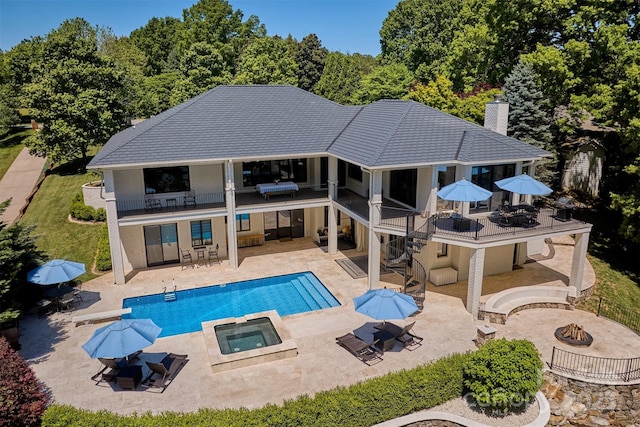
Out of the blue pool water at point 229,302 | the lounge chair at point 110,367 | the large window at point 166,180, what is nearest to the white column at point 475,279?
the blue pool water at point 229,302

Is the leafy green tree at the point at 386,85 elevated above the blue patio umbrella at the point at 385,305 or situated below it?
above

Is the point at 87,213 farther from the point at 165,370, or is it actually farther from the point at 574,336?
Answer: the point at 574,336

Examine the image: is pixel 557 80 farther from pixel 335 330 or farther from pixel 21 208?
pixel 21 208

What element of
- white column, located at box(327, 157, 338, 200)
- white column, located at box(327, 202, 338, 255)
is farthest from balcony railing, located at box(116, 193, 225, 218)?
white column, located at box(327, 202, 338, 255)

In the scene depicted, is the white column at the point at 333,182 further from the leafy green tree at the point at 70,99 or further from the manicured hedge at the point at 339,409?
the leafy green tree at the point at 70,99

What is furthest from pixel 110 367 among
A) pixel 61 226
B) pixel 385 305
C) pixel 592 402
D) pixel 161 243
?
pixel 61 226

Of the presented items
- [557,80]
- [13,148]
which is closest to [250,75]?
[13,148]
